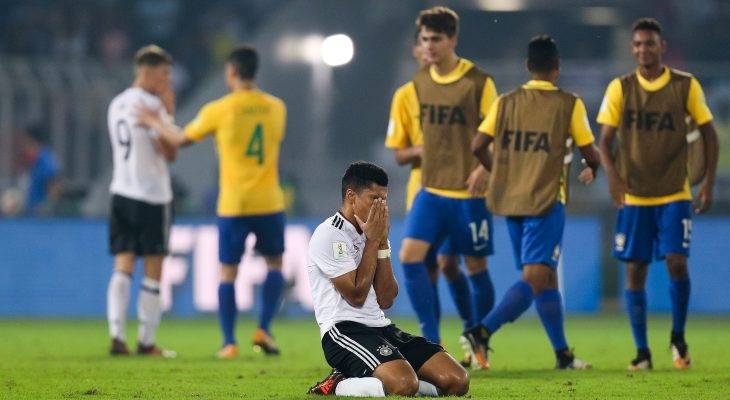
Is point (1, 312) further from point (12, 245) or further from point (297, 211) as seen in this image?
point (297, 211)

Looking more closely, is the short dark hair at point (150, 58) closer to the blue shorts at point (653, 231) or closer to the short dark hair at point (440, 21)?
the short dark hair at point (440, 21)

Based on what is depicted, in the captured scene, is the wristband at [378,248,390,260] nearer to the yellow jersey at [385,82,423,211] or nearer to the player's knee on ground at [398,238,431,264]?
the player's knee on ground at [398,238,431,264]

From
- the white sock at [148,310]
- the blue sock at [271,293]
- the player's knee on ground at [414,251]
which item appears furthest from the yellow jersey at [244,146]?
the player's knee on ground at [414,251]

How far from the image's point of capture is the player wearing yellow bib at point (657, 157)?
9.02 metres

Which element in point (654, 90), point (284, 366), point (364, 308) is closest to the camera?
point (364, 308)

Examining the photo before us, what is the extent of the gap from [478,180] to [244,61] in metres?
2.37

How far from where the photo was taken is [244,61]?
10.4 metres

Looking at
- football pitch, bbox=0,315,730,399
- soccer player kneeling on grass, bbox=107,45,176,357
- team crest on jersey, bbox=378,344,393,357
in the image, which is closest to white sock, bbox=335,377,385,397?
team crest on jersey, bbox=378,344,393,357

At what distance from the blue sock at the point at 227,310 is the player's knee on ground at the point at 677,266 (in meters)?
3.26

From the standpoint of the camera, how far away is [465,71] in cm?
919

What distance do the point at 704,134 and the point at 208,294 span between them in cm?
724

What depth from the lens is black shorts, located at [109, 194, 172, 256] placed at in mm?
10594

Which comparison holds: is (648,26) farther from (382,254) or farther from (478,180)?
(382,254)

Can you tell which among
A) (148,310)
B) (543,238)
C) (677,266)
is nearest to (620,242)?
(677,266)
